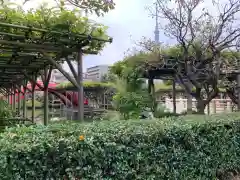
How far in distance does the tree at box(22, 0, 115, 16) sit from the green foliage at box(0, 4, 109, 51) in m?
0.12

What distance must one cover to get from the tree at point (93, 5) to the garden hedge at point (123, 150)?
6.51 ft

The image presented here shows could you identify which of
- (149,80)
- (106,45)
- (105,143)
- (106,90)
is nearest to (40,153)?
(105,143)

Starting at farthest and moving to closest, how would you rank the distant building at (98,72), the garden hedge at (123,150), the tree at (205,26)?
the distant building at (98,72) → the tree at (205,26) → the garden hedge at (123,150)

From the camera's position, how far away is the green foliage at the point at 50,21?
4547mm

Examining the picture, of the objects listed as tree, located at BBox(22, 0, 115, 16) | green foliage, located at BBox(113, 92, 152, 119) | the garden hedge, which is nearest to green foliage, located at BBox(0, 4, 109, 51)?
tree, located at BBox(22, 0, 115, 16)

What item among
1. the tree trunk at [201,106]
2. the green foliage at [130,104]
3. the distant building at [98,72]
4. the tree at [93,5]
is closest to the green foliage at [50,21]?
the tree at [93,5]

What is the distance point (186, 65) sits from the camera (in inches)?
292

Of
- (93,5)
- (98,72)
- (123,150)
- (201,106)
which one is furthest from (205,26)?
(98,72)

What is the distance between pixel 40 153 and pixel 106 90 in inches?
545

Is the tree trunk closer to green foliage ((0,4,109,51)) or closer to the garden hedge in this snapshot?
the garden hedge

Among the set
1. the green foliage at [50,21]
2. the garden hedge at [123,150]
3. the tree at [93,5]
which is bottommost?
the garden hedge at [123,150]

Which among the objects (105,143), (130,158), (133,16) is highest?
(133,16)

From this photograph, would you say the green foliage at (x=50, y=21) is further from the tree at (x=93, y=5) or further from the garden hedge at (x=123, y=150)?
the garden hedge at (x=123, y=150)

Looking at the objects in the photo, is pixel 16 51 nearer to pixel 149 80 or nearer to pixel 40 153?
pixel 40 153
